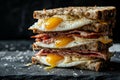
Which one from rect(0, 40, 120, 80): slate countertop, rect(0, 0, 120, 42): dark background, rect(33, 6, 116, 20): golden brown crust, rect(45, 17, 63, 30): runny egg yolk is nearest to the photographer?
rect(0, 40, 120, 80): slate countertop

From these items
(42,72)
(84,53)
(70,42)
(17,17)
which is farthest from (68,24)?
(17,17)

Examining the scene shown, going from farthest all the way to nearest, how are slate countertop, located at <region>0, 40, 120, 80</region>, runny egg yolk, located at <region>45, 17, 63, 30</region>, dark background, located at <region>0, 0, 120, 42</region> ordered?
dark background, located at <region>0, 0, 120, 42</region>
runny egg yolk, located at <region>45, 17, 63, 30</region>
slate countertop, located at <region>0, 40, 120, 80</region>

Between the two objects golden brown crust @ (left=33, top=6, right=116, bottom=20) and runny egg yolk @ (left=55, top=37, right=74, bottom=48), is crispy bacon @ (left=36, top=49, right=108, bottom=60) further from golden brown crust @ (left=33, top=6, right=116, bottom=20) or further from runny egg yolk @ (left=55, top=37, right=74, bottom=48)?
golden brown crust @ (left=33, top=6, right=116, bottom=20)

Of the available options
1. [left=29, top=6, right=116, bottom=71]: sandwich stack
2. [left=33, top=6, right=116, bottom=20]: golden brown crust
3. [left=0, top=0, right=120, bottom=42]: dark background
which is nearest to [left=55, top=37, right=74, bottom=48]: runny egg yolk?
[left=29, top=6, right=116, bottom=71]: sandwich stack

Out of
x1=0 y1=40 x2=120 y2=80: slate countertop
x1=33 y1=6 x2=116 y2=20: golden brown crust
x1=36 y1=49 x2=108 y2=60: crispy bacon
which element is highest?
x1=33 y1=6 x2=116 y2=20: golden brown crust

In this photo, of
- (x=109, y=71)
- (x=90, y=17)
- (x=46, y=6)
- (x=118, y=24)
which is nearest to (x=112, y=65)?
(x=109, y=71)

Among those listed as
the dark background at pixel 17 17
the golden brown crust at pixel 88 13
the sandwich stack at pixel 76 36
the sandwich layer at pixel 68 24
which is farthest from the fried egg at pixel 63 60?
the dark background at pixel 17 17
